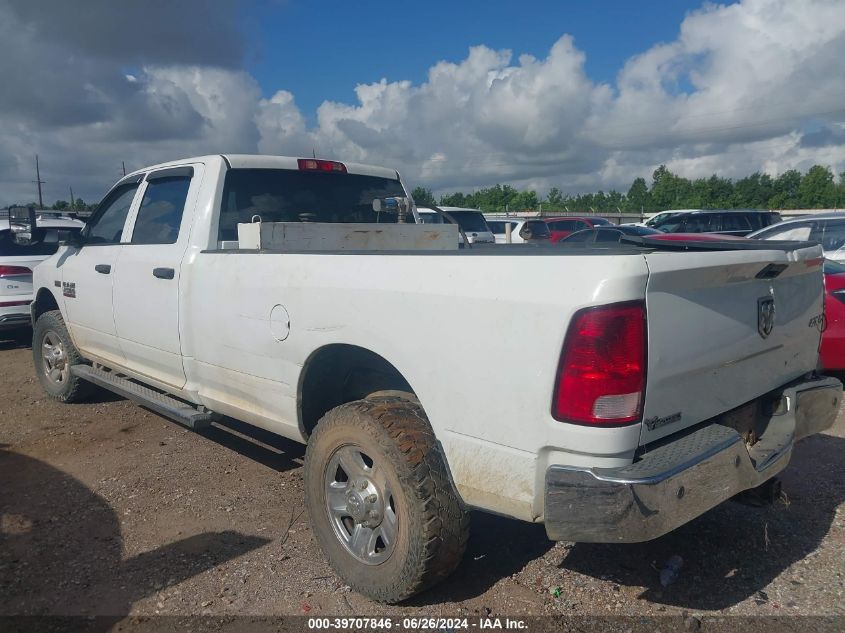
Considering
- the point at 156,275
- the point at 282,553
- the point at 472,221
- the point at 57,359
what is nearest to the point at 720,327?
the point at 282,553

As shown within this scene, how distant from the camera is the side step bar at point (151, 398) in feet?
13.6

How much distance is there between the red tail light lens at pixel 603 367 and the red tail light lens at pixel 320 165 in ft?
9.90

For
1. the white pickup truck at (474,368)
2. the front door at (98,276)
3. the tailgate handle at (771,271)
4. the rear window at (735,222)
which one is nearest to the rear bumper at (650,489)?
the white pickup truck at (474,368)

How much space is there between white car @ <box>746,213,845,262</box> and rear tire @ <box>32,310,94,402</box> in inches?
333

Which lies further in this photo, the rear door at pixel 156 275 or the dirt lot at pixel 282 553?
the rear door at pixel 156 275

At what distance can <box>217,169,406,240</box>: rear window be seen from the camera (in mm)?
4344

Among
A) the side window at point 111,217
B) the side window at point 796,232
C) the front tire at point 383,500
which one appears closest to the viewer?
the front tire at point 383,500

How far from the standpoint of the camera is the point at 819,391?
3295 millimetres

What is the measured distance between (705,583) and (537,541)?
845 millimetres

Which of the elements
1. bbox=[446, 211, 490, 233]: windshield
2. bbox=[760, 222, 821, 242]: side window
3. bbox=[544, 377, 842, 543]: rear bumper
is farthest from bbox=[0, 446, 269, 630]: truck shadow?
bbox=[446, 211, 490, 233]: windshield

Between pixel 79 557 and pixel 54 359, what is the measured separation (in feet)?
10.7

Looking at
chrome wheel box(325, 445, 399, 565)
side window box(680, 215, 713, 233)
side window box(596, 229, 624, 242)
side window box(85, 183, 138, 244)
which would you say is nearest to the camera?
chrome wheel box(325, 445, 399, 565)

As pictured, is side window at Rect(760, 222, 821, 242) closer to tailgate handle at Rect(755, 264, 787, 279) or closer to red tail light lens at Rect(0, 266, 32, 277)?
tailgate handle at Rect(755, 264, 787, 279)

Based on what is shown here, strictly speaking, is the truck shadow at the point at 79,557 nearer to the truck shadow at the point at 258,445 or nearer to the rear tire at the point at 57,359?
the truck shadow at the point at 258,445
